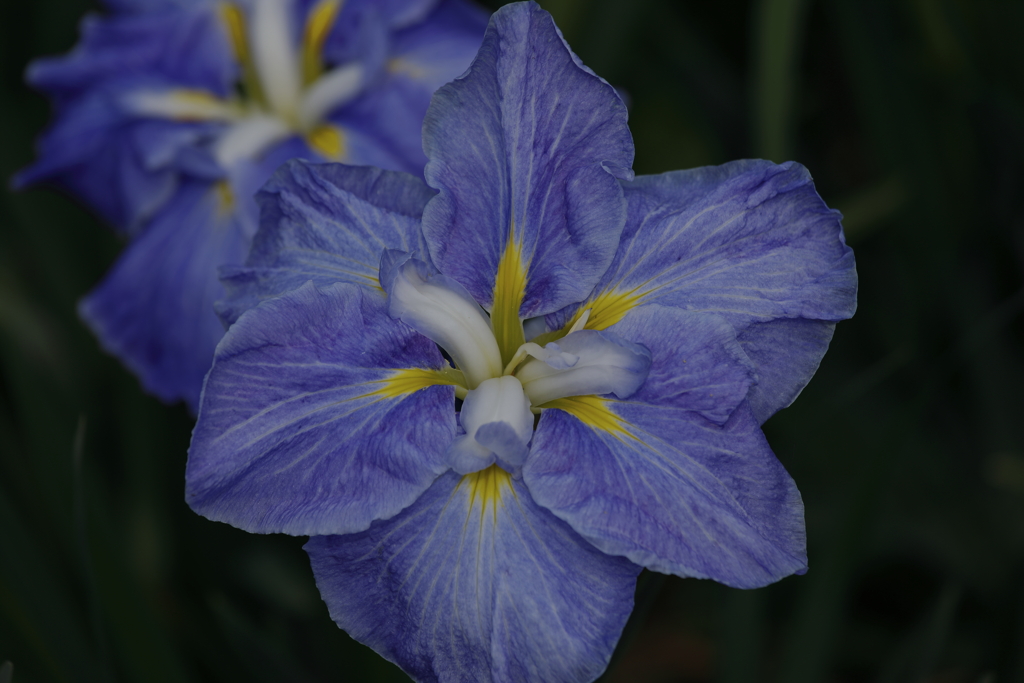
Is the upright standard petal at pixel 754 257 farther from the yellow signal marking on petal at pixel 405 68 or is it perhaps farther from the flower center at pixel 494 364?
the yellow signal marking on petal at pixel 405 68

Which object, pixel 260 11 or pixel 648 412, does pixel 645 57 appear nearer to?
pixel 260 11

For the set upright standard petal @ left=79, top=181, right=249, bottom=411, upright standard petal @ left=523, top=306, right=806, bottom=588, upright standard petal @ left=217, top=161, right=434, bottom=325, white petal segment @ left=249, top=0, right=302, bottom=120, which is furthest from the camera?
white petal segment @ left=249, top=0, right=302, bottom=120

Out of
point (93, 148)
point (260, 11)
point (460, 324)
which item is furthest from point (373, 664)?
point (260, 11)

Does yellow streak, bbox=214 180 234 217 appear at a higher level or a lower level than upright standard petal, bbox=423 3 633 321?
lower

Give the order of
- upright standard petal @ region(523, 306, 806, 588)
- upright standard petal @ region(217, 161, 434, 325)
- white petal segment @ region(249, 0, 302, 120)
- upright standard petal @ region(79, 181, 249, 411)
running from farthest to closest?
white petal segment @ region(249, 0, 302, 120)
upright standard petal @ region(79, 181, 249, 411)
upright standard petal @ region(217, 161, 434, 325)
upright standard petal @ region(523, 306, 806, 588)

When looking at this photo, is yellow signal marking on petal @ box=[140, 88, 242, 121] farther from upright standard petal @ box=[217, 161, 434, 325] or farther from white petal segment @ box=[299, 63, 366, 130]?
upright standard petal @ box=[217, 161, 434, 325]

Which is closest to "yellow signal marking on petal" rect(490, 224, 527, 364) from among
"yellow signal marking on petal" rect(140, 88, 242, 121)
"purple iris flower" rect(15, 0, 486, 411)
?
"purple iris flower" rect(15, 0, 486, 411)

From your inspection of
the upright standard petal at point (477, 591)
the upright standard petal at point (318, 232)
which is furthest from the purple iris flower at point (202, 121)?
the upright standard petal at point (477, 591)

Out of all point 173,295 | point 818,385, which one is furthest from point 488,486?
point 818,385
